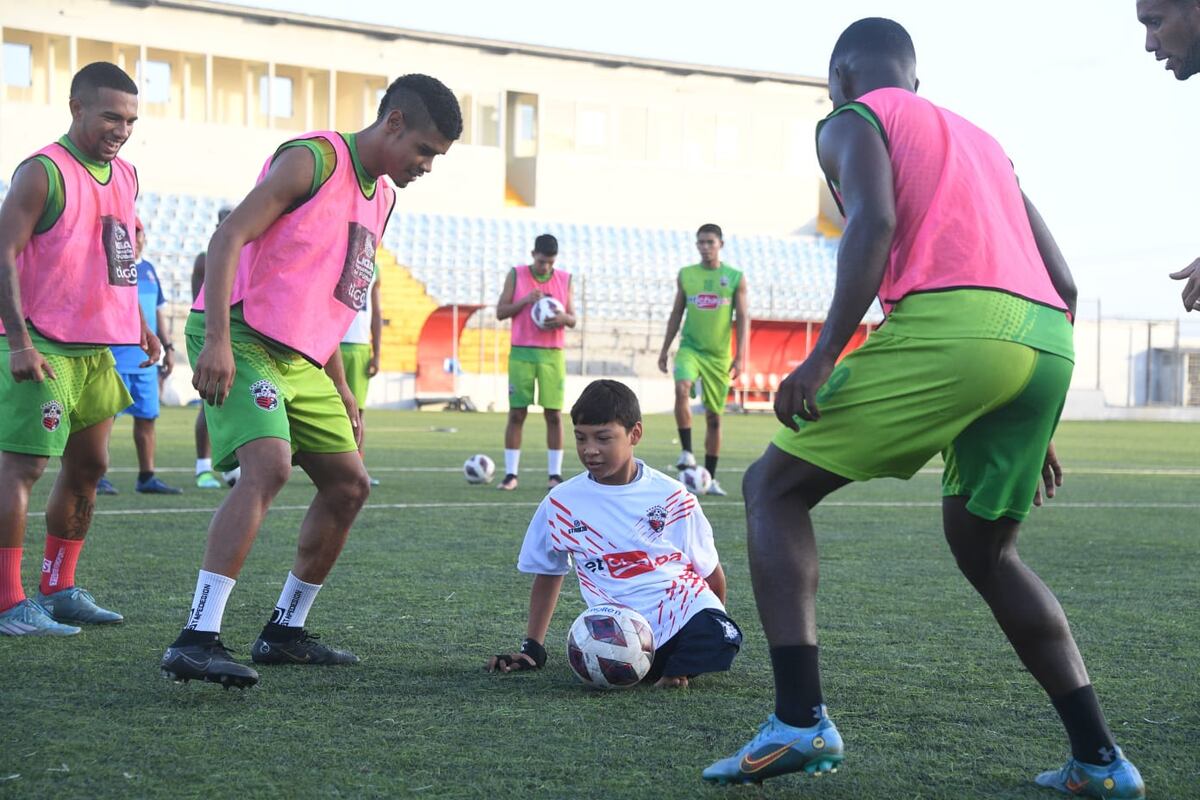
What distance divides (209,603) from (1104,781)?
2495 mm

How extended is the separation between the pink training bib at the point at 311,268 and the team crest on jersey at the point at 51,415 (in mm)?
1206

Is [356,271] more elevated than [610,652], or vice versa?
[356,271]

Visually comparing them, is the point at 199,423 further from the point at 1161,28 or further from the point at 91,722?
the point at 1161,28

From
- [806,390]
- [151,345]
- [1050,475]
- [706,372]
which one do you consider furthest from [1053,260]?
[706,372]

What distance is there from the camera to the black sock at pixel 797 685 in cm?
298

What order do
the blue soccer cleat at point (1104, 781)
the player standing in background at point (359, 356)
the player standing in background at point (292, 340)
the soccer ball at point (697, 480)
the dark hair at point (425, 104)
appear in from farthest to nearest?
1. the player standing in background at point (359, 356)
2. the soccer ball at point (697, 480)
3. the dark hair at point (425, 104)
4. the player standing in background at point (292, 340)
5. the blue soccer cleat at point (1104, 781)

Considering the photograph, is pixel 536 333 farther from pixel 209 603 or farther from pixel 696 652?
pixel 209 603

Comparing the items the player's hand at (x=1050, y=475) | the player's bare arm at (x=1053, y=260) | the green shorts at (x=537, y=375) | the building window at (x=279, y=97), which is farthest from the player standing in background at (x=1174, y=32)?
the building window at (x=279, y=97)

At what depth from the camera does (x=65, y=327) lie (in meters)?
5.19

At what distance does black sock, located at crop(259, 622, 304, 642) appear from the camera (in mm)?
4547

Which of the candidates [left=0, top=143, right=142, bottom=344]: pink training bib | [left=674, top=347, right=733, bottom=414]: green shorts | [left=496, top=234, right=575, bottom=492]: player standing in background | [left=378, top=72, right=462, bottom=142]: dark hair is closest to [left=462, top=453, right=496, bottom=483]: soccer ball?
[left=496, top=234, right=575, bottom=492]: player standing in background

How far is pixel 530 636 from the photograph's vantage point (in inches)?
176

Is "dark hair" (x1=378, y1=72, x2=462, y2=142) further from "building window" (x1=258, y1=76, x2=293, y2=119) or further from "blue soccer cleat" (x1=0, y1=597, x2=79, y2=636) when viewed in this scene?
"building window" (x1=258, y1=76, x2=293, y2=119)

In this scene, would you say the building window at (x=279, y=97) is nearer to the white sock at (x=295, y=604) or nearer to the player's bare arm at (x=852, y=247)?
the white sock at (x=295, y=604)
